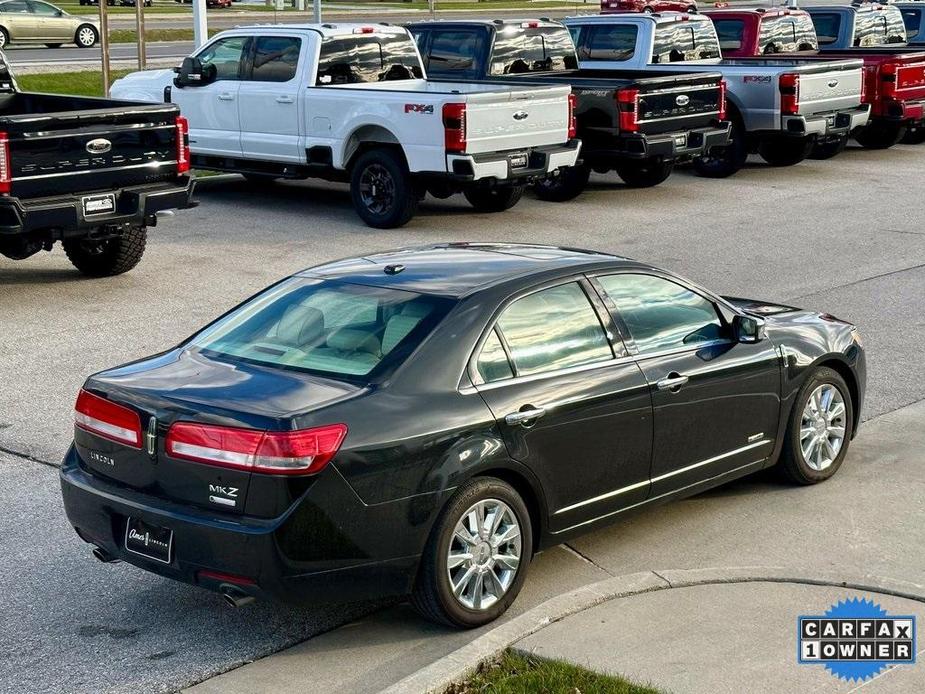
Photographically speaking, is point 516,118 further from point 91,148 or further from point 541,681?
point 541,681

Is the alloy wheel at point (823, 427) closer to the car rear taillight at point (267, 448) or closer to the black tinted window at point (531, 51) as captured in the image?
the car rear taillight at point (267, 448)

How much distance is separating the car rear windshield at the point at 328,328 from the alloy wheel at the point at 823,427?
2.35 metres

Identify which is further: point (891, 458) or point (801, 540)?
point (891, 458)

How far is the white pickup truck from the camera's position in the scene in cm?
1455

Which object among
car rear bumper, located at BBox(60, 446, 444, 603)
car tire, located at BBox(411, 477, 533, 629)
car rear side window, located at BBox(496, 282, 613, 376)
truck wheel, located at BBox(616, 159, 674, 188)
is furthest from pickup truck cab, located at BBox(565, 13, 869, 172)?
car rear bumper, located at BBox(60, 446, 444, 603)

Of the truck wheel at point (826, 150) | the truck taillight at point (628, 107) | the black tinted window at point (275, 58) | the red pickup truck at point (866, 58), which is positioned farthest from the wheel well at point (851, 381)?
the truck wheel at point (826, 150)

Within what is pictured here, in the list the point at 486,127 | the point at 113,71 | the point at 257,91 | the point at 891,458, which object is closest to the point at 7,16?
the point at 113,71

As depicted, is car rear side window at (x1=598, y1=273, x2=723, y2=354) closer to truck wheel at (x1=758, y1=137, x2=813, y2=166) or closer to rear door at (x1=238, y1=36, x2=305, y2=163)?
rear door at (x1=238, y1=36, x2=305, y2=163)

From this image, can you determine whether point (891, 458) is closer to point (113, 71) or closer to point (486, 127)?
point (486, 127)

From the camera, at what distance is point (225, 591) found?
5.18 m

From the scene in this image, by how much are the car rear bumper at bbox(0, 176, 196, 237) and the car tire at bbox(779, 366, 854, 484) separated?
20.9 ft

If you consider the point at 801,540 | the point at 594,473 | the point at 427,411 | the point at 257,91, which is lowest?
the point at 801,540

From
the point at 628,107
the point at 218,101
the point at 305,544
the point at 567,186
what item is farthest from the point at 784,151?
the point at 305,544

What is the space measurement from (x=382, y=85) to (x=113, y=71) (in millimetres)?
16097
